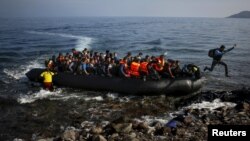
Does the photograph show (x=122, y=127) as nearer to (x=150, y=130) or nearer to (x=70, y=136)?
(x=150, y=130)

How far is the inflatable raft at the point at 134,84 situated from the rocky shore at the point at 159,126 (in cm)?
144

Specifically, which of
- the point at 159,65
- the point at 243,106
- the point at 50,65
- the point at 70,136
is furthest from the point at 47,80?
the point at 243,106

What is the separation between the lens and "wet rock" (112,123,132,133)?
12406 mm

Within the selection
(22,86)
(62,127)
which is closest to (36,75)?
(22,86)

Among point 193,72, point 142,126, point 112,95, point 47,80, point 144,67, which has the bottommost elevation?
point 112,95

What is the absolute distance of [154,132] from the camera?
40.8 ft

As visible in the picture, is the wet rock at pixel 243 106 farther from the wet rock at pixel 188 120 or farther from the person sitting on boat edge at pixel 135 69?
the person sitting on boat edge at pixel 135 69

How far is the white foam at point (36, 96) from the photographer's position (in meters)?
17.9

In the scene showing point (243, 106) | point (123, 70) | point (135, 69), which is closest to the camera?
point (243, 106)

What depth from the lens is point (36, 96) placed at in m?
18.7

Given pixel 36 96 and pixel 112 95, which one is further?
pixel 36 96

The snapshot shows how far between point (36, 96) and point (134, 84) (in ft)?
18.3

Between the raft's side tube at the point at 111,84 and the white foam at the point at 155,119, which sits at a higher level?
the raft's side tube at the point at 111,84

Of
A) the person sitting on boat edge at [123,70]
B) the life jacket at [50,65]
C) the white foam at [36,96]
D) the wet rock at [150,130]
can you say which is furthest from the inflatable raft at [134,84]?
the wet rock at [150,130]
